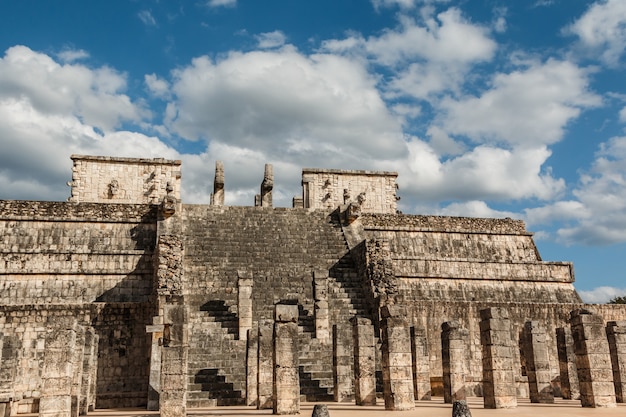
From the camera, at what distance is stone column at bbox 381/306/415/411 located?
13.5 m

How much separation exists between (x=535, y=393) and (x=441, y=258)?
32.3ft

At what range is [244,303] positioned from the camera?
18.8 m

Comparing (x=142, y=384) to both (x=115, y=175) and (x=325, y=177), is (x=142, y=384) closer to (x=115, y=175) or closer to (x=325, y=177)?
(x=115, y=175)

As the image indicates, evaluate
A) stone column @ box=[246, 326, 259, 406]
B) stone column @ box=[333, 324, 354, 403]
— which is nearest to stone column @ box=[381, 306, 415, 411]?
stone column @ box=[333, 324, 354, 403]

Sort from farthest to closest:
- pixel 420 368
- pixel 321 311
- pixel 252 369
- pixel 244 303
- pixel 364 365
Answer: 1. pixel 321 311
2. pixel 244 303
3. pixel 420 368
4. pixel 252 369
5. pixel 364 365

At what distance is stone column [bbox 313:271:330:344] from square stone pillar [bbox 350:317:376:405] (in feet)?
10.4

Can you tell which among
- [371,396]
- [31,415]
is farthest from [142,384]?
[371,396]

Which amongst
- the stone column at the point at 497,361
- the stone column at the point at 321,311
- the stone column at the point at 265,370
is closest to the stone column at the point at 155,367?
the stone column at the point at 265,370

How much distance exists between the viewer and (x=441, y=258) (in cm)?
2555

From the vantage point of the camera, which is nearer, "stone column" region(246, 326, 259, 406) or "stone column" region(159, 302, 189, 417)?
"stone column" region(159, 302, 189, 417)

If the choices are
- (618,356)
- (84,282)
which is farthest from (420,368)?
(84,282)

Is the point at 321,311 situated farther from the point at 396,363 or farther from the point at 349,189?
the point at 349,189

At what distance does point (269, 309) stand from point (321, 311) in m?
2.03

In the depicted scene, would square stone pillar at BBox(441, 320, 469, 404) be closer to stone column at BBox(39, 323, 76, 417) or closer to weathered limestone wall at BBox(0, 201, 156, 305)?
stone column at BBox(39, 323, 76, 417)
